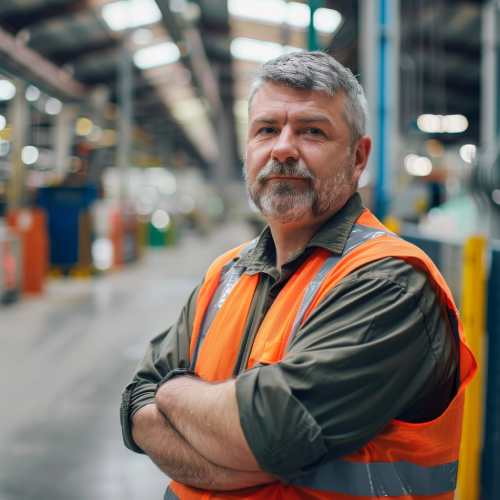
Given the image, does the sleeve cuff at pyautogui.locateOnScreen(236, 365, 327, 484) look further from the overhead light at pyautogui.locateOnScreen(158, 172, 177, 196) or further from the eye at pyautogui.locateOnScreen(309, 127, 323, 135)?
the overhead light at pyautogui.locateOnScreen(158, 172, 177, 196)

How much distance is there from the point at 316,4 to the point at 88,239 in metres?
7.17

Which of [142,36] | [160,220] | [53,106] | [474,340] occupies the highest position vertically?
[142,36]

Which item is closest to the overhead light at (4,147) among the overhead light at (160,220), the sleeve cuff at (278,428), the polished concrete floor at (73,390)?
the polished concrete floor at (73,390)

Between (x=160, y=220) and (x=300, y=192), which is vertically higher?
(x=300, y=192)

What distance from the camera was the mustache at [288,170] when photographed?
1.43 meters

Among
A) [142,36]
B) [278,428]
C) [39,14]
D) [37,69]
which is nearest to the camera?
[278,428]

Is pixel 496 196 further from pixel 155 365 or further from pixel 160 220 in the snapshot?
pixel 160 220

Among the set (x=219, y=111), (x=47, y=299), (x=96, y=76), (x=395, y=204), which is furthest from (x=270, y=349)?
(x=219, y=111)

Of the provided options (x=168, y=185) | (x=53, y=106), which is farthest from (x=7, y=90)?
(x=168, y=185)

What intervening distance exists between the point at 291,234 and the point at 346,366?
0.55m

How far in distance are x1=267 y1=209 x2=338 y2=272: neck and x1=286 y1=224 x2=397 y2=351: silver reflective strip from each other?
137 mm

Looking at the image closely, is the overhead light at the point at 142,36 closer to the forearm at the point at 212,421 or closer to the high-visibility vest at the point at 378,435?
the high-visibility vest at the point at 378,435

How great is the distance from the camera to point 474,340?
2.22 m

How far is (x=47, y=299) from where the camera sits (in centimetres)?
754
